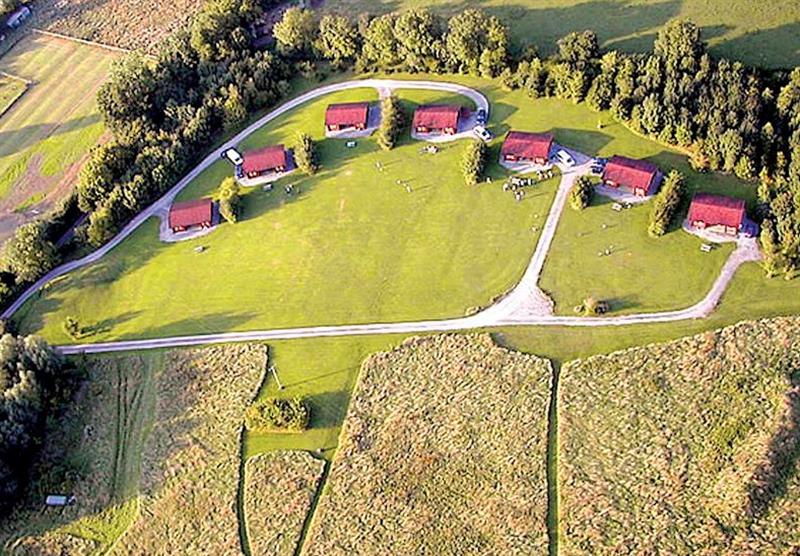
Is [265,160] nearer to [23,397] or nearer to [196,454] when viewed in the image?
[196,454]

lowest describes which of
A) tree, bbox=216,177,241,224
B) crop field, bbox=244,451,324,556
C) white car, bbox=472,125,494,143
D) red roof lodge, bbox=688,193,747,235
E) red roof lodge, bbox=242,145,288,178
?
crop field, bbox=244,451,324,556

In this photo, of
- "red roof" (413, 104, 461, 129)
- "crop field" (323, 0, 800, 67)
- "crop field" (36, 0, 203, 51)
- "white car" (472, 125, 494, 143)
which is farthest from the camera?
"crop field" (36, 0, 203, 51)

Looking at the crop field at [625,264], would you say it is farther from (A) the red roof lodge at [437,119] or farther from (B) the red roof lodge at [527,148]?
(A) the red roof lodge at [437,119]

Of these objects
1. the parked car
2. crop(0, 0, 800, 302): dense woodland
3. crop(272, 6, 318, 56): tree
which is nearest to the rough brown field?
crop(0, 0, 800, 302): dense woodland

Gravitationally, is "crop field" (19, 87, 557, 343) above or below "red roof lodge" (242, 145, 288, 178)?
below

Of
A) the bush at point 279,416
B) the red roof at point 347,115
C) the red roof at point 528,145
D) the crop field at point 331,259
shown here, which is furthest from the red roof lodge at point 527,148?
the bush at point 279,416

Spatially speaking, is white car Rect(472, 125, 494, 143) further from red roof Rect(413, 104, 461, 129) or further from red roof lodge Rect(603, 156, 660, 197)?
red roof lodge Rect(603, 156, 660, 197)

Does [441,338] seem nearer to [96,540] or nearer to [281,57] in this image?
[96,540]
